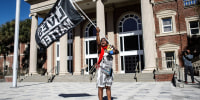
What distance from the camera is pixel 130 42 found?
20.6 meters

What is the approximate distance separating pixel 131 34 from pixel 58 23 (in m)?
15.3

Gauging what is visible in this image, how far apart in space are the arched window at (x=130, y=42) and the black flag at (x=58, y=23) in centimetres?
1494

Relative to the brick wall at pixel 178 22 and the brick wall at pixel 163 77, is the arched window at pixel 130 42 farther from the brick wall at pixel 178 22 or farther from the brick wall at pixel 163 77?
the brick wall at pixel 163 77

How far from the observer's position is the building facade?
15.4 metres

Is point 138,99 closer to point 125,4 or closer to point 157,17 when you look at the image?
point 157,17

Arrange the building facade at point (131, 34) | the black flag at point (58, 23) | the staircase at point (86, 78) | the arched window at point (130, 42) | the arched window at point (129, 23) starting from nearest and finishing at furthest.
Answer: the black flag at point (58, 23) → the staircase at point (86, 78) → the building facade at point (131, 34) → the arched window at point (130, 42) → the arched window at point (129, 23)

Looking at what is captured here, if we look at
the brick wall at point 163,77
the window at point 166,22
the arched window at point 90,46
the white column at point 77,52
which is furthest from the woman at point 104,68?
the arched window at point 90,46

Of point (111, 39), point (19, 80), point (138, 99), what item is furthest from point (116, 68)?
point (138, 99)

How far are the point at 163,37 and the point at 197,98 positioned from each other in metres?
14.1

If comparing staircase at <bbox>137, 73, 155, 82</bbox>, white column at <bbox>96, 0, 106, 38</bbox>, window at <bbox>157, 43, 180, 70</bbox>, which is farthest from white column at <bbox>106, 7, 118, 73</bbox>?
staircase at <bbox>137, 73, 155, 82</bbox>

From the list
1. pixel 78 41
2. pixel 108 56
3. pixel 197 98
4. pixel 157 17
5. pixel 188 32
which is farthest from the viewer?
pixel 78 41

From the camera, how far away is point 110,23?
21031 mm

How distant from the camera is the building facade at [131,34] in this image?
50.7ft

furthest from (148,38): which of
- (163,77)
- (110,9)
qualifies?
(110,9)
